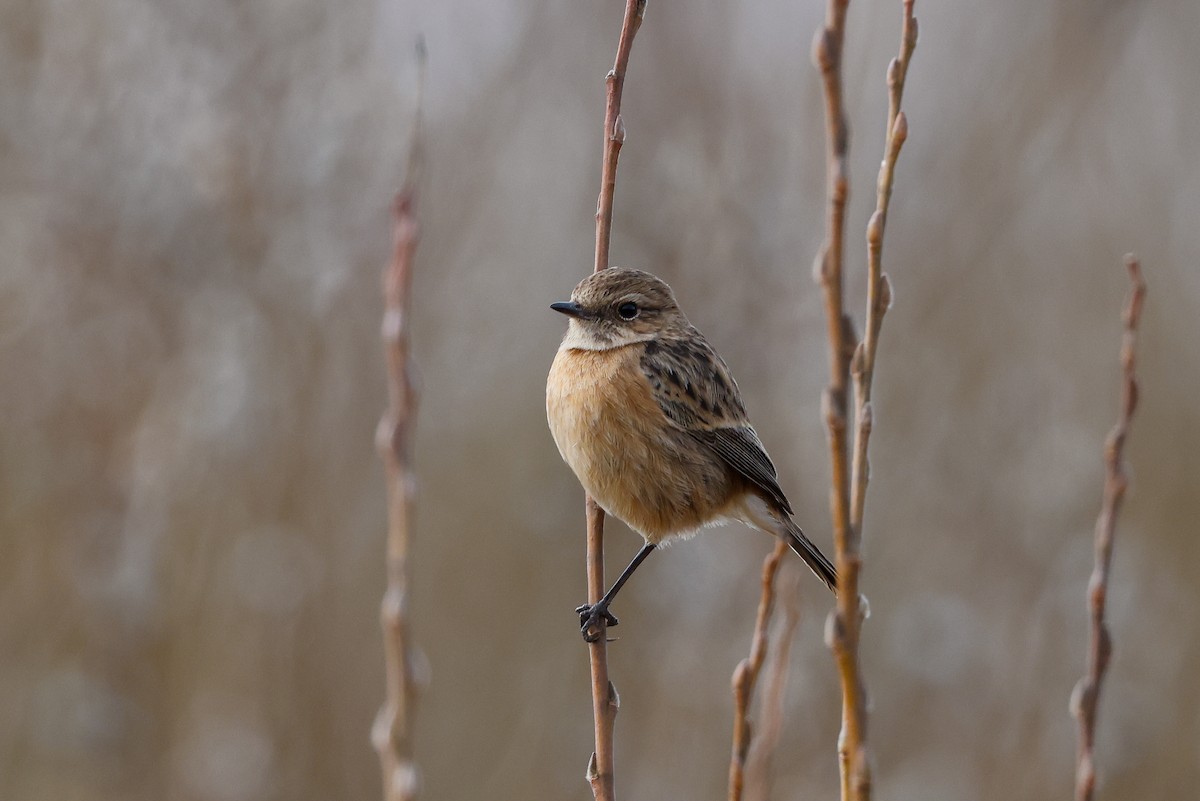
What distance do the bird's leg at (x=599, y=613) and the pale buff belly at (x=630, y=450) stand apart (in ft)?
0.42

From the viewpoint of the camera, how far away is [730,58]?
17.3 feet

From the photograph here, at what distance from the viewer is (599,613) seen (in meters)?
2.28

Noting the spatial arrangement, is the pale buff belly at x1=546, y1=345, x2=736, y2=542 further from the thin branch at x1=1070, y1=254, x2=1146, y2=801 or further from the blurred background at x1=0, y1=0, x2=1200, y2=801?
the thin branch at x1=1070, y1=254, x2=1146, y2=801

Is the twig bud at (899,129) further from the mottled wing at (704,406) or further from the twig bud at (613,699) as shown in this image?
the mottled wing at (704,406)

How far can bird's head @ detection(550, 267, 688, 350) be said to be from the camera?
3.77 m

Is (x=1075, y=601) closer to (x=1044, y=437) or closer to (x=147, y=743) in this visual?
(x=1044, y=437)

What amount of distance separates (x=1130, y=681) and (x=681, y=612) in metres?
2.35

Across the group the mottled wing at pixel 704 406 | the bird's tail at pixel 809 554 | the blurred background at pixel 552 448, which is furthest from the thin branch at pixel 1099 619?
the blurred background at pixel 552 448

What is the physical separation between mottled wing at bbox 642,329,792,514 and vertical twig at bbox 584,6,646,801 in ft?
3.63

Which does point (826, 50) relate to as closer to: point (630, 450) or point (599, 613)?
point (599, 613)

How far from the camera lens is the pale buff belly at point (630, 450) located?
3.61m

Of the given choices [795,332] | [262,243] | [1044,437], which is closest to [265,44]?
[262,243]

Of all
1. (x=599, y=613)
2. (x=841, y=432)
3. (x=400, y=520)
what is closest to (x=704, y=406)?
(x=599, y=613)

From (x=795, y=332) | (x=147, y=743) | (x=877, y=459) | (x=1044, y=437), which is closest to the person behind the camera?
(x=147, y=743)
